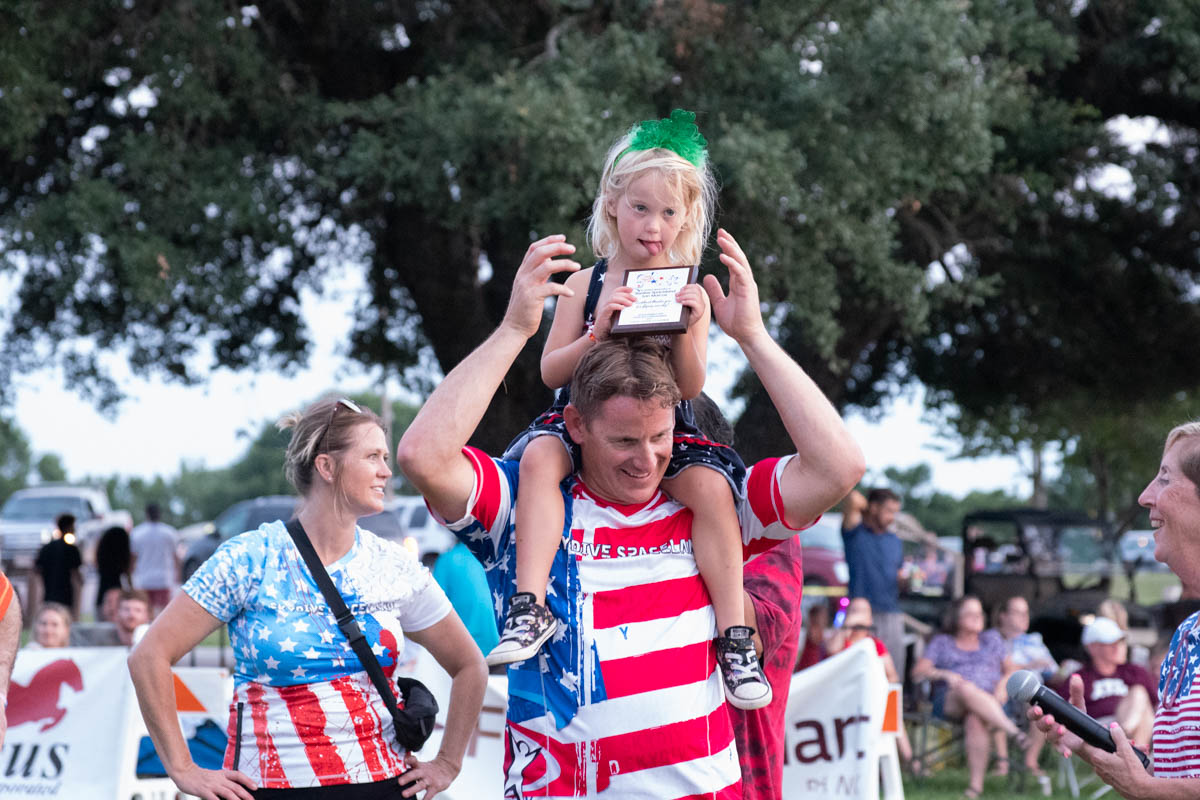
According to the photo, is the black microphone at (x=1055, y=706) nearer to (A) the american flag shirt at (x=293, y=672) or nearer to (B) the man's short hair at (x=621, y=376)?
(B) the man's short hair at (x=621, y=376)

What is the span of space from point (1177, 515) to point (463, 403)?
5.28 ft

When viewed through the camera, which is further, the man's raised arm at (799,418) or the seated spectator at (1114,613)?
the seated spectator at (1114,613)

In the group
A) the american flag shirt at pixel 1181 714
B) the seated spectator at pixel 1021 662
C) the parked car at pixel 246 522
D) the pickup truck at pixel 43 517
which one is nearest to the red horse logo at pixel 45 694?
the american flag shirt at pixel 1181 714

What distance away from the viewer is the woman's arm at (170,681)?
12.3ft

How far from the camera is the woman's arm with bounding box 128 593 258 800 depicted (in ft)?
12.3

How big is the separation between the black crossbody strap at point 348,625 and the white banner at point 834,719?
13.5 feet

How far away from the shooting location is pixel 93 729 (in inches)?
293

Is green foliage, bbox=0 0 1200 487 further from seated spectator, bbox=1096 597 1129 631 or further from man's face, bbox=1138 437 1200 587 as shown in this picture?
man's face, bbox=1138 437 1200 587

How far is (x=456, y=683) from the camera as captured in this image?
4.15 meters

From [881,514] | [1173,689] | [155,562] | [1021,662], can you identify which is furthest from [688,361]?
[155,562]

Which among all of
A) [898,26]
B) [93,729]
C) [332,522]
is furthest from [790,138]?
[332,522]

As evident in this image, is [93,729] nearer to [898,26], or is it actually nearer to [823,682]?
[823,682]

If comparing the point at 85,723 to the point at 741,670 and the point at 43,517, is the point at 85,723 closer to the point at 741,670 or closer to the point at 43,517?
the point at 741,670

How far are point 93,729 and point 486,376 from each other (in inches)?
221
